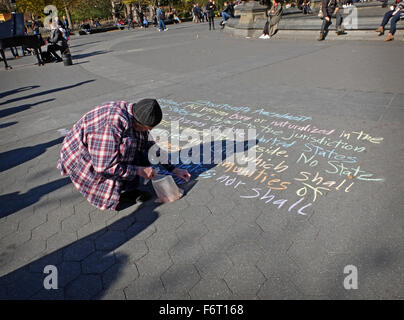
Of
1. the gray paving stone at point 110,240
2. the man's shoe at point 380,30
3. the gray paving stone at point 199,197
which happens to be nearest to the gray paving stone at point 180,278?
the gray paving stone at point 110,240

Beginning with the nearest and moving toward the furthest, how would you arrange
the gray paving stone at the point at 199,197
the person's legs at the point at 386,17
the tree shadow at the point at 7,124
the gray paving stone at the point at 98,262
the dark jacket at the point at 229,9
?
the gray paving stone at the point at 98,262 < the gray paving stone at the point at 199,197 < the tree shadow at the point at 7,124 < the person's legs at the point at 386,17 < the dark jacket at the point at 229,9

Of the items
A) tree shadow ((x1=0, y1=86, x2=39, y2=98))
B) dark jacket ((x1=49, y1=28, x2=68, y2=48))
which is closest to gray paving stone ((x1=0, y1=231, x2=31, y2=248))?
tree shadow ((x1=0, y1=86, x2=39, y2=98))

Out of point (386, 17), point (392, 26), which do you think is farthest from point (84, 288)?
point (386, 17)

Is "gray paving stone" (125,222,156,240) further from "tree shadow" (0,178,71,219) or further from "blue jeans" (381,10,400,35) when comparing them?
"blue jeans" (381,10,400,35)

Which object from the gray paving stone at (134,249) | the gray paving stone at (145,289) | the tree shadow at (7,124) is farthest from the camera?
the tree shadow at (7,124)

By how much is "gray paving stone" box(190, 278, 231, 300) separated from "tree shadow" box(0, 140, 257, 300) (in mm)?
679

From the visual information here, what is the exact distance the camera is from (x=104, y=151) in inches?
102

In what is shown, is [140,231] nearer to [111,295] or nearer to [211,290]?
[111,295]

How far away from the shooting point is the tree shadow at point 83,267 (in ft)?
7.36

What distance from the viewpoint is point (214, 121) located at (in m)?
5.08

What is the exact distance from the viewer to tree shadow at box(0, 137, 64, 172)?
436cm

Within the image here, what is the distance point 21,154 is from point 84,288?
10.9 feet

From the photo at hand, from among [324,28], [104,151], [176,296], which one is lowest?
[176,296]

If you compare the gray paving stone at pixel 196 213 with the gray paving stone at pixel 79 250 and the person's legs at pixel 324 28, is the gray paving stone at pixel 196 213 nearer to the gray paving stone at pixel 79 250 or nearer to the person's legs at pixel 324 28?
the gray paving stone at pixel 79 250
